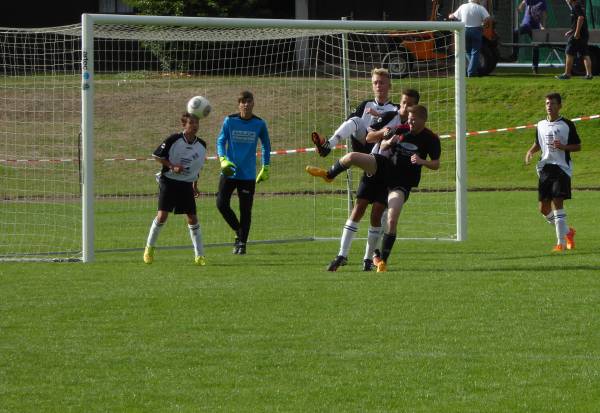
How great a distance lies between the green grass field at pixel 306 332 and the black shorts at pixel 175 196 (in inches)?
26.1

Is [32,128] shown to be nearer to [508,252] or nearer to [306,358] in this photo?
[508,252]

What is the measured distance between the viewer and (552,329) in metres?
9.54

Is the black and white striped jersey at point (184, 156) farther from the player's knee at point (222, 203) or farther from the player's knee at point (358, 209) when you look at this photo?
the player's knee at point (358, 209)

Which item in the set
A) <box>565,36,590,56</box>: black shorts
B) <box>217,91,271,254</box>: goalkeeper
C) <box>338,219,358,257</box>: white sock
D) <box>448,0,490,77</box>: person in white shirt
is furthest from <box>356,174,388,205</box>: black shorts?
<box>565,36,590,56</box>: black shorts

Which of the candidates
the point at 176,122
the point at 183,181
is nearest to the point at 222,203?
the point at 183,181

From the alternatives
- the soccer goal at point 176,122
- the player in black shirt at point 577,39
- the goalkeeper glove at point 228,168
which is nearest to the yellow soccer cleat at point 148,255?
the soccer goal at point 176,122

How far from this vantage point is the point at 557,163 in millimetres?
15188

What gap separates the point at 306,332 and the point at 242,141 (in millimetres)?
6292

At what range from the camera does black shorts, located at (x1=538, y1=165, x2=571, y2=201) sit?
1509 centimetres

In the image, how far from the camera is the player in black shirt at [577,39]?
98.0 ft

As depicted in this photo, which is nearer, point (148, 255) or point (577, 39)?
point (148, 255)

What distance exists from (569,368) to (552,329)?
4.35 feet

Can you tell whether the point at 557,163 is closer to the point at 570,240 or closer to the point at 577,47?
the point at 570,240

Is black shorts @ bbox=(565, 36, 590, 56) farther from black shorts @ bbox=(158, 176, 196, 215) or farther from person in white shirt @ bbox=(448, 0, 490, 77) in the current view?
black shorts @ bbox=(158, 176, 196, 215)
